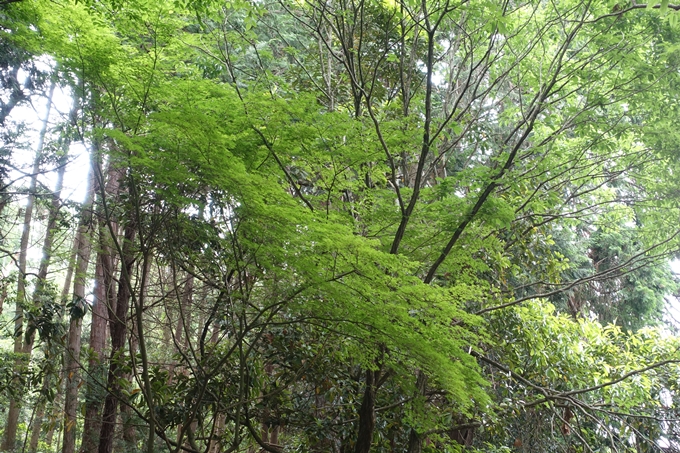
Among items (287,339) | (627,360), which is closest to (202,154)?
(287,339)

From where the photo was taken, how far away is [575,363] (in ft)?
18.4

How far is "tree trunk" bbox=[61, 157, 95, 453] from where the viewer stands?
5.03 metres

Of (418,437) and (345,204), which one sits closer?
(345,204)

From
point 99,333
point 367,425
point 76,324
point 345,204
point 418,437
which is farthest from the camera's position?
point 99,333

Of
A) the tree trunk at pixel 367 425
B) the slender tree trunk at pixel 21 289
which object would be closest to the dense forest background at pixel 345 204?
the tree trunk at pixel 367 425

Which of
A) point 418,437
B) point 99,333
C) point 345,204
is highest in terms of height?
point 345,204

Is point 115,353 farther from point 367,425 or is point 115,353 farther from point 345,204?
point 345,204

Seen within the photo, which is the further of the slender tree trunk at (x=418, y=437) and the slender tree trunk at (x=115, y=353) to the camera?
the slender tree trunk at (x=115, y=353)

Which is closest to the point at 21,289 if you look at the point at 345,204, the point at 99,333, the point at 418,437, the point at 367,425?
the point at 99,333

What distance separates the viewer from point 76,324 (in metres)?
5.23

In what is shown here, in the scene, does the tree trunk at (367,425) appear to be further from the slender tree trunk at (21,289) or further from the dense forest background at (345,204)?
the slender tree trunk at (21,289)

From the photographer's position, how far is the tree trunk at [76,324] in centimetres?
503

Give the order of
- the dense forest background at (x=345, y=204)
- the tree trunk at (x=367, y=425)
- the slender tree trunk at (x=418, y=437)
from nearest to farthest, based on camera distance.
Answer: the dense forest background at (x=345, y=204)
the tree trunk at (x=367, y=425)
the slender tree trunk at (x=418, y=437)

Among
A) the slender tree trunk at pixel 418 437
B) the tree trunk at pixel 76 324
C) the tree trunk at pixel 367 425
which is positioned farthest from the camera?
the tree trunk at pixel 76 324
